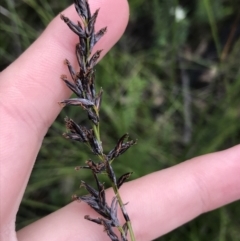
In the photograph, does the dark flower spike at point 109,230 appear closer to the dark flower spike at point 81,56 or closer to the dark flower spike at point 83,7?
the dark flower spike at point 81,56

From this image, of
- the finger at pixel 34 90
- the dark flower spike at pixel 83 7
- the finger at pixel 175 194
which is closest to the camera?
the dark flower spike at pixel 83 7

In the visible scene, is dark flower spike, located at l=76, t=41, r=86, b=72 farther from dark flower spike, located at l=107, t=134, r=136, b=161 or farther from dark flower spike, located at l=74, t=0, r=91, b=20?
dark flower spike, located at l=107, t=134, r=136, b=161

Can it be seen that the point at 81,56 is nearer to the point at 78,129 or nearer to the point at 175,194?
the point at 78,129

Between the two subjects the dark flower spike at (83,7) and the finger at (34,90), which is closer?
the dark flower spike at (83,7)

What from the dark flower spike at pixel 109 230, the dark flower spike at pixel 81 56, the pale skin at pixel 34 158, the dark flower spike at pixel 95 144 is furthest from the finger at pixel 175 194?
the dark flower spike at pixel 81 56

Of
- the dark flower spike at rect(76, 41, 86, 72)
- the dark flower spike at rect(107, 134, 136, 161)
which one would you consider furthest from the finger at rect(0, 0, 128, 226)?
the dark flower spike at rect(107, 134, 136, 161)

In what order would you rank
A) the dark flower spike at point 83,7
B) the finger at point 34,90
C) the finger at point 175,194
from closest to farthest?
the dark flower spike at point 83,7 < the finger at point 34,90 < the finger at point 175,194

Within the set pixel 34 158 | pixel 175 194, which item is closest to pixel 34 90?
pixel 34 158

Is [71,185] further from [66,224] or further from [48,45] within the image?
[48,45]
